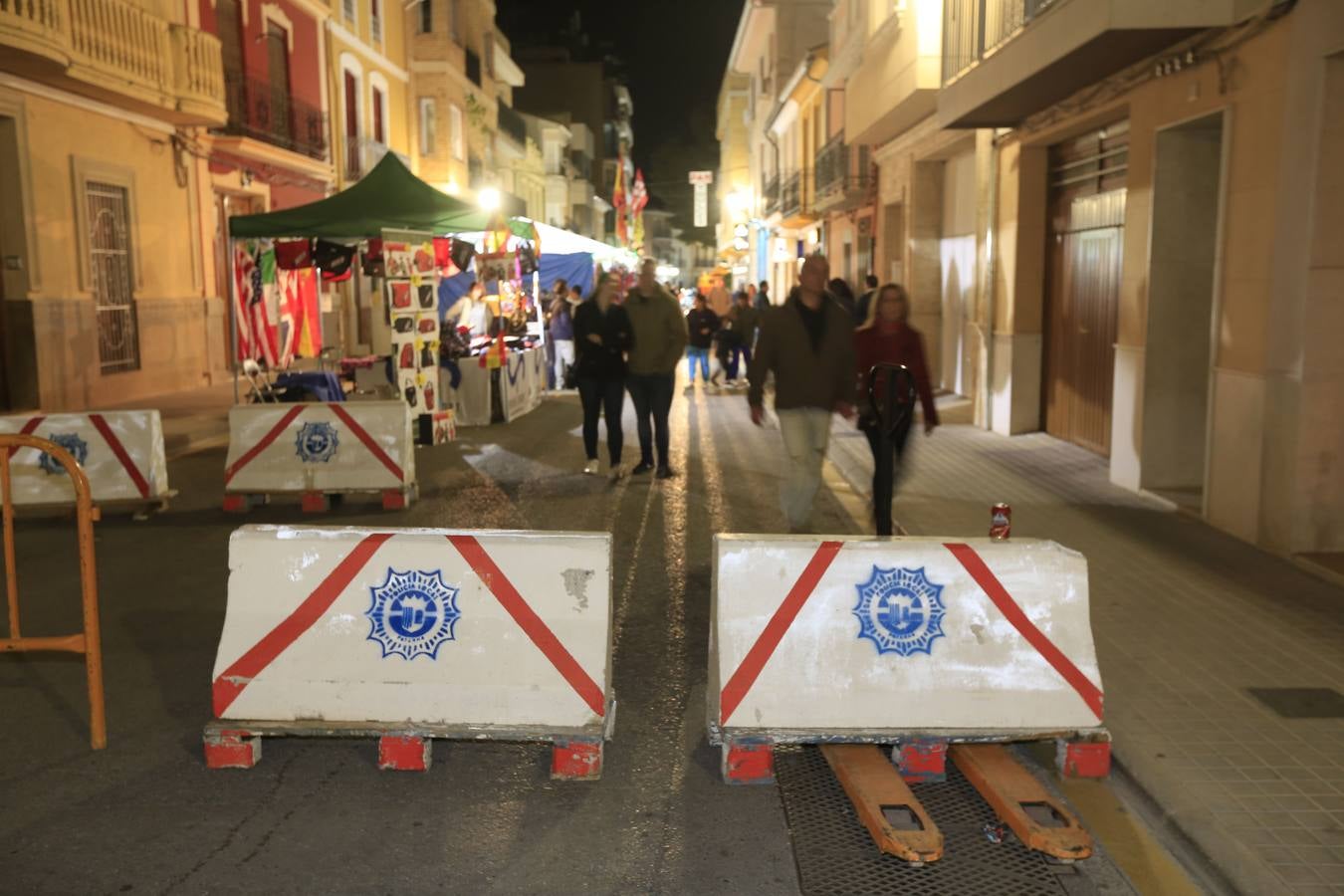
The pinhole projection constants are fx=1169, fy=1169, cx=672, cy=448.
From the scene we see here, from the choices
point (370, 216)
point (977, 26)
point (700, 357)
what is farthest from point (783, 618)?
point (700, 357)

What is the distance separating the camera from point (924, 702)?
4379 millimetres

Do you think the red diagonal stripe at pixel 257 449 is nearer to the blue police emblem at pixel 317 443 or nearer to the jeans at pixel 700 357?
the blue police emblem at pixel 317 443

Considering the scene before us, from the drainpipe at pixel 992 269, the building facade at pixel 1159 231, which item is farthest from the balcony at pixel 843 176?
the drainpipe at pixel 992 269

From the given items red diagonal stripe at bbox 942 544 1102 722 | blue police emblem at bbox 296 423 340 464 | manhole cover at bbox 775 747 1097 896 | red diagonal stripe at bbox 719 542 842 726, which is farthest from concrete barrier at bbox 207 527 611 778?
blue police emblem at bbox 296 423 340 464

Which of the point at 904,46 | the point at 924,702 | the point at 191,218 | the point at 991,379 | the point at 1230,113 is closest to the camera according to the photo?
the point at 924,702

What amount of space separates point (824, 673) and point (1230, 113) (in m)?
5.93

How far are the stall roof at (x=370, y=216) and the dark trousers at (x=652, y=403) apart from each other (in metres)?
3.80

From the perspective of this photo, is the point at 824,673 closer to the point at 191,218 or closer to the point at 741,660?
the point at 741,660

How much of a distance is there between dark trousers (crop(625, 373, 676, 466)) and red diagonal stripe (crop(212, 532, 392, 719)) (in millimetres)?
6422

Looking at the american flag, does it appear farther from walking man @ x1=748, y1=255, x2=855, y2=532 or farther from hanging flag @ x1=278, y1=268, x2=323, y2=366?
walking man @ x1=748, y1=255, x2=855, y2=532

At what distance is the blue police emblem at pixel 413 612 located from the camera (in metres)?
4.46

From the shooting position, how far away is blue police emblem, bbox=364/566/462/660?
4.46 metres

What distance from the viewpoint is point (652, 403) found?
1098 centimetres

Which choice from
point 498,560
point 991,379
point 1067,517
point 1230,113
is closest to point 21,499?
point 498,560
